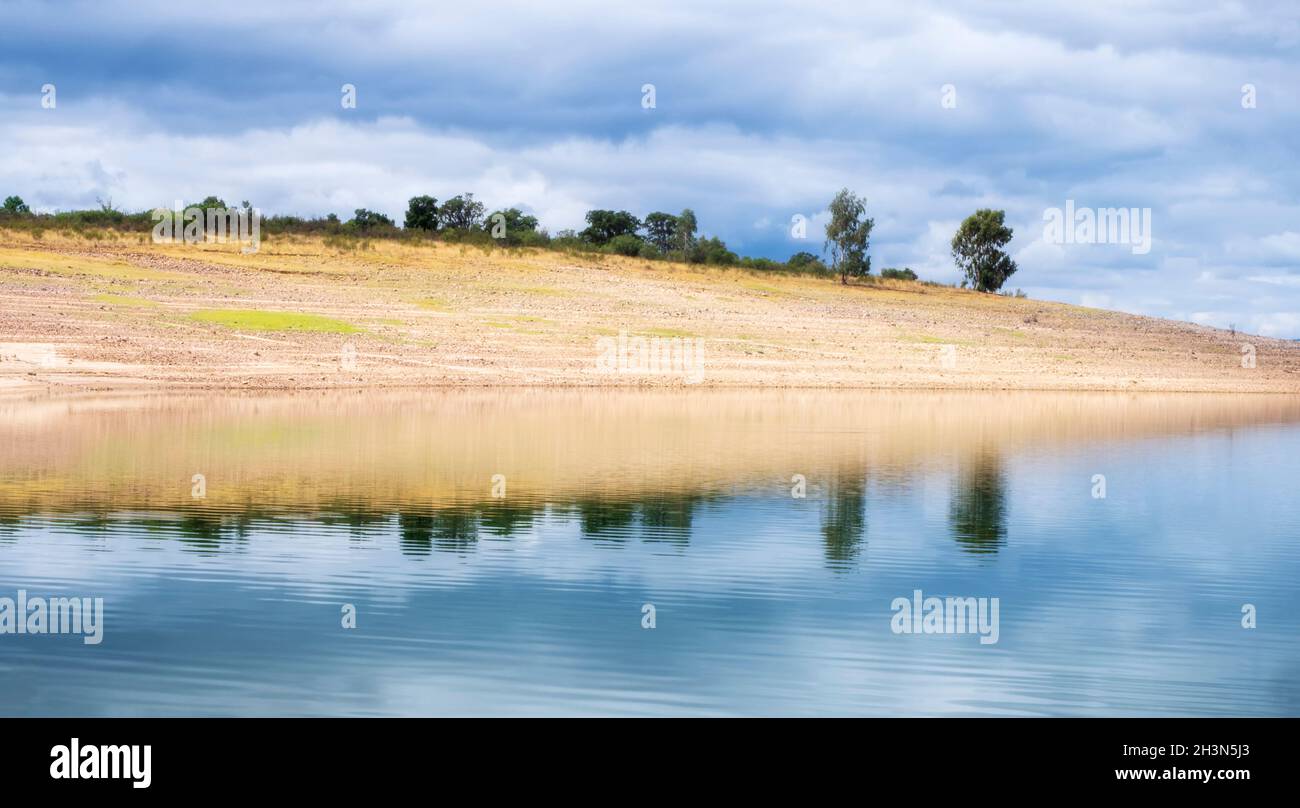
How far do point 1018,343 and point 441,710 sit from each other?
209 feet

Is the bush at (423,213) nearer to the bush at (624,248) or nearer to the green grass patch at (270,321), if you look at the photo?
the bush at (624,248)

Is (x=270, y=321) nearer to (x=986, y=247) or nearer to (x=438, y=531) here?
(x=438, y=531)

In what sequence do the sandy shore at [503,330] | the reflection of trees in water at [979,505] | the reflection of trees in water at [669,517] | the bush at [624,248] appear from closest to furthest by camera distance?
1. the reflection of trees in water at [669,517]
2. the reflection of trees in water at [979,505]
3. the sandy shore at [503,330]
4. the bush at [624,248]

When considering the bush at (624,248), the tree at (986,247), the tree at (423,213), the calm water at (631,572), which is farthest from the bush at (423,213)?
the calm water at (631,572)

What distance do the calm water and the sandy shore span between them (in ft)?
61.1

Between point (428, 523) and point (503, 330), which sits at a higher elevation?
point (503, 330)

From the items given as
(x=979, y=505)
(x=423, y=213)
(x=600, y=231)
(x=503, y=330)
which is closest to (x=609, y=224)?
(x=600, y=231)

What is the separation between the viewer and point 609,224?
136 meters

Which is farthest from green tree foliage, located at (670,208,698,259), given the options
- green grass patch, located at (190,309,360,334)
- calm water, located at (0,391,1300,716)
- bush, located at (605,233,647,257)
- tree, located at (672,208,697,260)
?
calm water, located at (0,391,1300,716)

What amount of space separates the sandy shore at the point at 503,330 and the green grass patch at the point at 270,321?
155mm

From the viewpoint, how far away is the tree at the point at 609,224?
132625 millimetres

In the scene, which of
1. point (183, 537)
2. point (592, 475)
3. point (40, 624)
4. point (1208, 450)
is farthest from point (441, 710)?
point (1208, 450)

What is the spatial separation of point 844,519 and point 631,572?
17.5 feet

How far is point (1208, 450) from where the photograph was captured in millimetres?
31844
